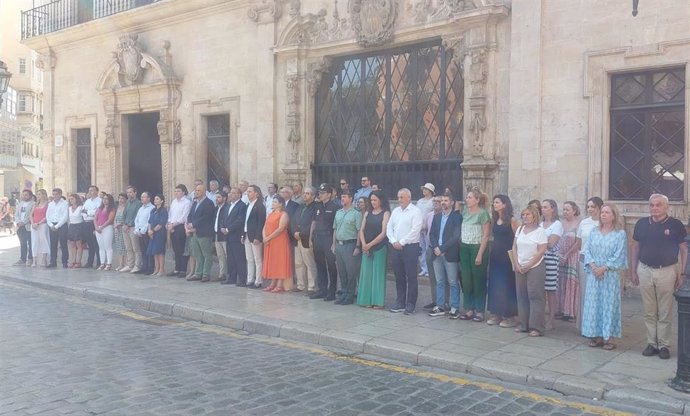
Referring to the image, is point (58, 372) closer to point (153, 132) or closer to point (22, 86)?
point (153, 132)

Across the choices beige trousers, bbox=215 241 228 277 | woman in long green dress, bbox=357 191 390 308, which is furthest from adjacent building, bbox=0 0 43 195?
woman in long green dress, bbox=357 191 390 308

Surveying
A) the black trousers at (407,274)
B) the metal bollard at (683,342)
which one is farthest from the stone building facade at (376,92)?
the metal bollard at (683,342)

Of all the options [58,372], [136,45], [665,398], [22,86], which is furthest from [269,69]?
[22,86]

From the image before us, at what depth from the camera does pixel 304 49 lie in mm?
13922

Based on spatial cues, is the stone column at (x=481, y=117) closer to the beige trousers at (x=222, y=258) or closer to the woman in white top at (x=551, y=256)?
the woman in white top at (x=551, y=256)

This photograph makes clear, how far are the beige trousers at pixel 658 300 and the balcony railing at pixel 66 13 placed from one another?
15.2 meters

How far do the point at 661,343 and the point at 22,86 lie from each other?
193ft

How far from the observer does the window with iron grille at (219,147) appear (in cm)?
1592

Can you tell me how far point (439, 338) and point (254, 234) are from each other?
16.0ft

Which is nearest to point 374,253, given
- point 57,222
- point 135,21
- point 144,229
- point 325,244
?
point 325,244

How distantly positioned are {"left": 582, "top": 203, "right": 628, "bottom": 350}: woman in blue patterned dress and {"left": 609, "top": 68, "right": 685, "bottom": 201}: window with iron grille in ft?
10.0

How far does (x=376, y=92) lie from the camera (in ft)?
43.6

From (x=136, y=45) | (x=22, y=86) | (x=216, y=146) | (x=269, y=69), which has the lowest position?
(x=216, y=146)

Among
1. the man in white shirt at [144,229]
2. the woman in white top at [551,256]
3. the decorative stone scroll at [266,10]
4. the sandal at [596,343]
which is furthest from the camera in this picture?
the decorative stone scroll at [266,10]
